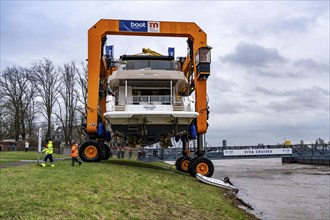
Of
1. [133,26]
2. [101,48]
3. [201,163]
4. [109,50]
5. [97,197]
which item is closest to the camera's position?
[97,197]

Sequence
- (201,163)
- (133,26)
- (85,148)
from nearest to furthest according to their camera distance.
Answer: (85,148) → (201,163) → (133,26)

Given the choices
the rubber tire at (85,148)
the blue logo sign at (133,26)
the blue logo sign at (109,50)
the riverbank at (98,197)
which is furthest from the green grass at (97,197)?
the blue logo sign at (109,50)

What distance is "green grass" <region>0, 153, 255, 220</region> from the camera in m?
8.54

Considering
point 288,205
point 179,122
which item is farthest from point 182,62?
point 288,205

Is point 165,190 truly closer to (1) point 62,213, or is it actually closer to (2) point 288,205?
(1) point 62,213

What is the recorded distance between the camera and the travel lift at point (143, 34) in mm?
19406

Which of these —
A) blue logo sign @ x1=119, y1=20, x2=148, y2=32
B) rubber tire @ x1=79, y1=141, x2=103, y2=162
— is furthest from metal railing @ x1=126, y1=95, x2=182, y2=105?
blue logo sign @ x1=119, y1=20, x2=148, y2=32

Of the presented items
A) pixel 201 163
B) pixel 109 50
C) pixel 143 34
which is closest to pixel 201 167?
pixel 201 163

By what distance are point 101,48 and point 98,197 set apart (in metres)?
12.0

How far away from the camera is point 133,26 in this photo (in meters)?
20.9

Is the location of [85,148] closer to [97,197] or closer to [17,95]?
[97,197]

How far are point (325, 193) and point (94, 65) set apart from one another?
17493mm

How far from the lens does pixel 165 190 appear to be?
13352 millimetres

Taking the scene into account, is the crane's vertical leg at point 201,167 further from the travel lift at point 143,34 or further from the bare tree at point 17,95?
the bare tree at point 17,95
